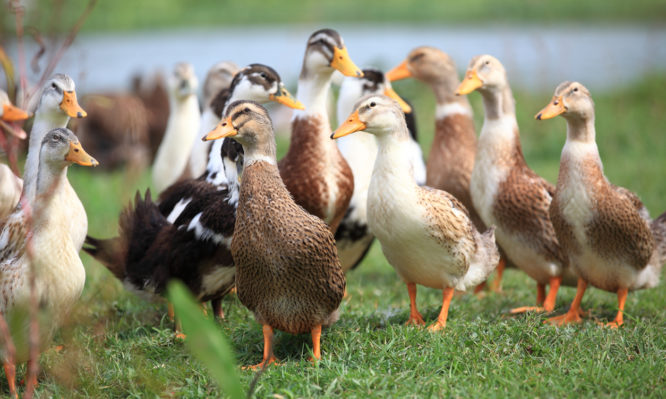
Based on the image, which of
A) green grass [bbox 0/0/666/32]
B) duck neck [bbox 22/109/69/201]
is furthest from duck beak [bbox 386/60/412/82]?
green grass [bbox 0/0/666/32]

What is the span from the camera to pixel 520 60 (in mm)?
12875

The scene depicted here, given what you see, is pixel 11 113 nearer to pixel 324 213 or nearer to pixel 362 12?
pixel 324 213

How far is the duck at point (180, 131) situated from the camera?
5832mm

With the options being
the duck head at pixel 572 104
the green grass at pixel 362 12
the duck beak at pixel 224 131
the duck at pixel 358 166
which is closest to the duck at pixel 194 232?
the duck beak at pixel 224 131

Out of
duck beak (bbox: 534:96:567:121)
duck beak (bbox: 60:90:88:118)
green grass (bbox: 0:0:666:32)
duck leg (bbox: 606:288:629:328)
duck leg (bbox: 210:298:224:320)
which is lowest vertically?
duck leg (bbox: 210:298:224:320)

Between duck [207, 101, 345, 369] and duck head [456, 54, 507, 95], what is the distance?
1.52 meters

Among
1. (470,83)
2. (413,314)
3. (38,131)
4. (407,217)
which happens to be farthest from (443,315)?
(38,131)

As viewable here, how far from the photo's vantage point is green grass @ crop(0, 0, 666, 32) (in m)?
14.7

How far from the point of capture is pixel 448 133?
5051 millimetres

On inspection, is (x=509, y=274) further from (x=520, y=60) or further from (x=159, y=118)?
(x=520, y=60)

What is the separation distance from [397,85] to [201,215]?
6369mm

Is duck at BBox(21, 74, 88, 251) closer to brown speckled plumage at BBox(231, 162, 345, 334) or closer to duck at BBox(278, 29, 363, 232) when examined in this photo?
brown speckled plumage at BBox(231, 162, 345, 334)

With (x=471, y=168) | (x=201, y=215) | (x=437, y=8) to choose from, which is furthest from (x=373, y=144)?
(x=437, y=8)

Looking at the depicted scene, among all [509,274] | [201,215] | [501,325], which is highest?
[201,215]
